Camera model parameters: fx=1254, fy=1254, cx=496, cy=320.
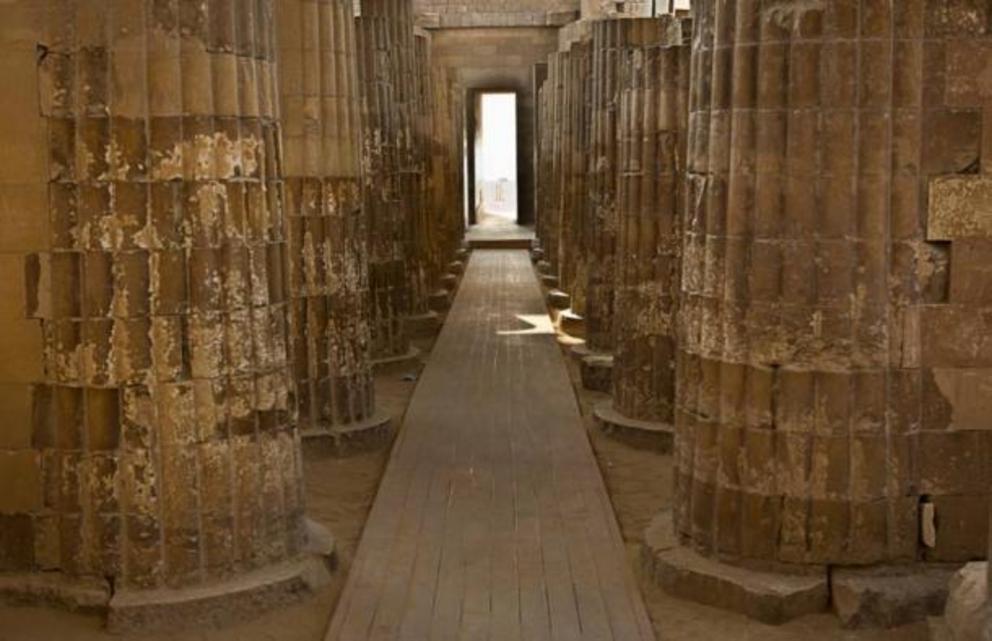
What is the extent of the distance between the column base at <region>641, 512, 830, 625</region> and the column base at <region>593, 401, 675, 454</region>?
122 inches

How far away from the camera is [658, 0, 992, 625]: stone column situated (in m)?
5.98

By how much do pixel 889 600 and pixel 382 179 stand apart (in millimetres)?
8538

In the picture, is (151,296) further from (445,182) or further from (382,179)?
(445,182)

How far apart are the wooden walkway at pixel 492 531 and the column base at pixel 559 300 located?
431cm

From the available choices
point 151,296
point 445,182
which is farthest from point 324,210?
point 445,182

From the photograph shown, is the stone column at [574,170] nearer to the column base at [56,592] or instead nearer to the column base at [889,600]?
the column base at [889,600]

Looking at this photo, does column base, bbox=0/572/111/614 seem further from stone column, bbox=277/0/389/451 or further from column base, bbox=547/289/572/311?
column base, bbox=547/289/572/311

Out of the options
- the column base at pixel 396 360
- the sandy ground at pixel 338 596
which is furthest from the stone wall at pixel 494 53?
the sandy ground at pixel 338 596

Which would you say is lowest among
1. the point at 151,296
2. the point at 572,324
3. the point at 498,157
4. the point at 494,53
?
the point at 572,324

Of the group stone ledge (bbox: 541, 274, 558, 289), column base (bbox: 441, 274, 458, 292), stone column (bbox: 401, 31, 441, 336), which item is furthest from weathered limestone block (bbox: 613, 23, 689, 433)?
Answer: column base (bbox: 441, 274, 458, 292)

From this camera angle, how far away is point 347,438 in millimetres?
9961

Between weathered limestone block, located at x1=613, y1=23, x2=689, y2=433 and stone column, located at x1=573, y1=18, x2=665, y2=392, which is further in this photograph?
stone column, located at x1=573, y1=18, x2=665, y2=392

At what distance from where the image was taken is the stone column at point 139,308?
6.06 meters

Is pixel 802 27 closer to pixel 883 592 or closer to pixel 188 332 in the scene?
pixel 883 592
